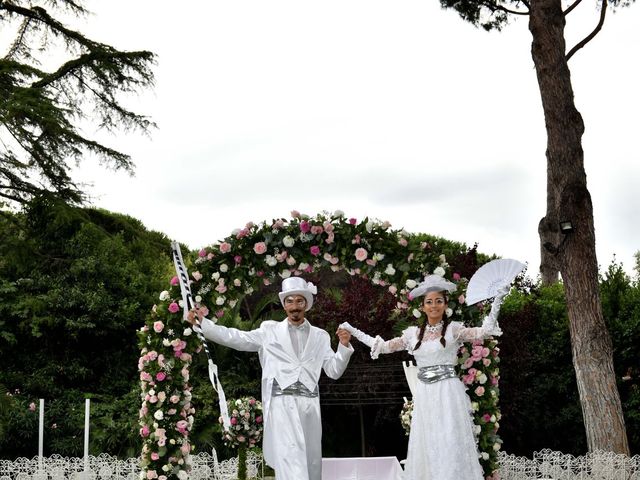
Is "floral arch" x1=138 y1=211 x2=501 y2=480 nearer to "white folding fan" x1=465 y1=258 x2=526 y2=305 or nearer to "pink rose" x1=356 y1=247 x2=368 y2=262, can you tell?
"pink rose" x1=356 y1=247 x2=368 y2=262

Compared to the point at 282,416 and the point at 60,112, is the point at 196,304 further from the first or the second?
the point at 60,112

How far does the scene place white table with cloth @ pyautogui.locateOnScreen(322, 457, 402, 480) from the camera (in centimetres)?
975

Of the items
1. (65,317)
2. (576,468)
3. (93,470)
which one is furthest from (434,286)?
(65,317)

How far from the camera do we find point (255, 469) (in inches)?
400

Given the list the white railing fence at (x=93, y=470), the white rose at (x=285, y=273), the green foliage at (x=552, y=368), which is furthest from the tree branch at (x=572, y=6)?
the white railing fence at (x=93, y=470)

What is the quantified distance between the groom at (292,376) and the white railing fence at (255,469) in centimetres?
284

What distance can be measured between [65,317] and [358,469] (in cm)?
718

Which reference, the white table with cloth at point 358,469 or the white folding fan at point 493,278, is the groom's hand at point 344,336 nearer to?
the white folding fan at point 493,278

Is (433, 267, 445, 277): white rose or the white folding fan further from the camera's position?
(433, 267, 445, 277): white rose

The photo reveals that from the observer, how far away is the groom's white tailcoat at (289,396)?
6.80 m

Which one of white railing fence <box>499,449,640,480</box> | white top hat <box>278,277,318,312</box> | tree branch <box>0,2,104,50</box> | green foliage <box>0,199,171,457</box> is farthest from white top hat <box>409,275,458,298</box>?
tree branch <box>0,2,104,50</box>

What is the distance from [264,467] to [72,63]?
927 cm

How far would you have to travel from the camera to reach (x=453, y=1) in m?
15.1

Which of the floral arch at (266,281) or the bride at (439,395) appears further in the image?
the floral arch at (266,281)
